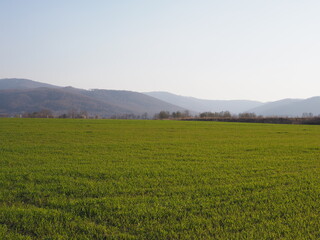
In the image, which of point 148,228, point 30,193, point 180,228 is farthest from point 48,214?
point 180,228

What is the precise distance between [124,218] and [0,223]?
7.21 feet

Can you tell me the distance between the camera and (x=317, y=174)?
8062mm

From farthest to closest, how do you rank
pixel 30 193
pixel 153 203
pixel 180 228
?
pixel 30 193 → pixel 153 203 → pixel 180 228

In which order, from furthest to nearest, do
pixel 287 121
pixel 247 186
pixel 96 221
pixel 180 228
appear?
pixel 287 121 → pixel 247 186 → pixel 96 221 → pixel 180 228

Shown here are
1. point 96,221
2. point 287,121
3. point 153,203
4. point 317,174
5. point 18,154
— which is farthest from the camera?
point 287,121

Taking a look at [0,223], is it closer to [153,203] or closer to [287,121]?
[153,203]

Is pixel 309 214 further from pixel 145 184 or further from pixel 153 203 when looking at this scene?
pixel 145 184

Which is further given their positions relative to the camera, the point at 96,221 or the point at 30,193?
the point at 30,193

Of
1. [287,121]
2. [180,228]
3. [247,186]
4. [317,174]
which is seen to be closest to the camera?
[180,228]

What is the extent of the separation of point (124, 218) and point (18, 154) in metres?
8.12

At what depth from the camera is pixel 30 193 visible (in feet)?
19.6

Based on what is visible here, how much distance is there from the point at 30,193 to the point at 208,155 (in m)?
7.39

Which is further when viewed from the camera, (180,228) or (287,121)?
(287,121)

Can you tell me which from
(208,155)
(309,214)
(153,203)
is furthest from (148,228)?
(208,155)
